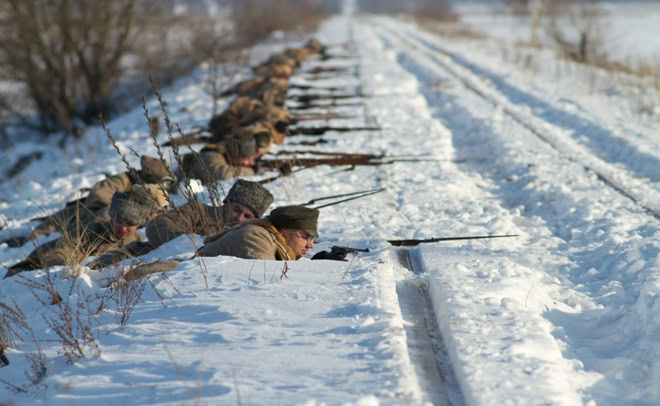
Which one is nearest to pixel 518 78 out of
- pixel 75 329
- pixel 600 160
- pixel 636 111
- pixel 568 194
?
pixel 636 111

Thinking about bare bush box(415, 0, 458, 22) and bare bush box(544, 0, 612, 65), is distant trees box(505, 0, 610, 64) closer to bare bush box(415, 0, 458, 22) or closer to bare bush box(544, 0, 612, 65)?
bare bush box(544, 0, 612, 65)

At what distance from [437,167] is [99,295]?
A: 465cm

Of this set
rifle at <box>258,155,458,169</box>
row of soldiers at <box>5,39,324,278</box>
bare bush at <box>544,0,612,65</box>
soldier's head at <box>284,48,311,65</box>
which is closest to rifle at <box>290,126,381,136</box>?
rifle at <box>258,155,458,169</box>

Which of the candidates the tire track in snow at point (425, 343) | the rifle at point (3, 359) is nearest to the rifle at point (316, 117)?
the tire track in snow at point (425, 343)

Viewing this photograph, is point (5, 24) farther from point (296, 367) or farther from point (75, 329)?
point (296, 367)

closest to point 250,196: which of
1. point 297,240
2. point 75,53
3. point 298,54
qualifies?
point 297,240

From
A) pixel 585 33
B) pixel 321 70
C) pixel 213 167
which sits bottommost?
pixel 321 70

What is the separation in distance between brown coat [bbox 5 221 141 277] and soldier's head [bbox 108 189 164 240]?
75 mm

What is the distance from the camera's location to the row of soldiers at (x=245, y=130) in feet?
24.8

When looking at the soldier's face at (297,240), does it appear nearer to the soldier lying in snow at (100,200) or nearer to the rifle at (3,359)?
the soldier lying in snow at (100,200)

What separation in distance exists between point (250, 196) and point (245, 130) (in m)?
3.45

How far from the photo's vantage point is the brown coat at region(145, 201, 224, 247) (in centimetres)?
524

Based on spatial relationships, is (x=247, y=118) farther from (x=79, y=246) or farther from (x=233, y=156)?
(x=79, y=246)

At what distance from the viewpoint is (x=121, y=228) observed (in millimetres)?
5711
